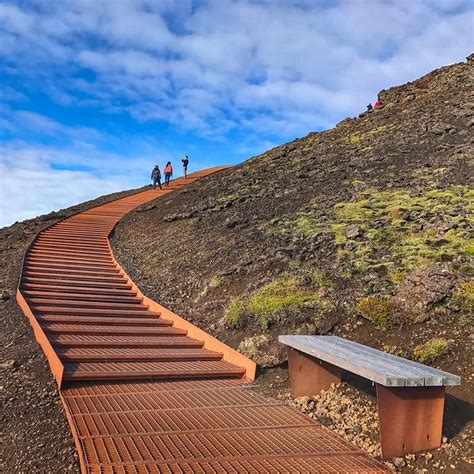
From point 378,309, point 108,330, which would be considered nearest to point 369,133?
point 378,309

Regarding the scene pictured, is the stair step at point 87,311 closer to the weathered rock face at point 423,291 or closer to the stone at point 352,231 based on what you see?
the stone at point 352,231

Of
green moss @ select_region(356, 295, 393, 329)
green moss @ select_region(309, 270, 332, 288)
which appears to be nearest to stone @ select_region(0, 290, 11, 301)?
green moss @ select_region(309, 270, 332, 288)

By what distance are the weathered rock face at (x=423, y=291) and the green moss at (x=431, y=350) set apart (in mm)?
566

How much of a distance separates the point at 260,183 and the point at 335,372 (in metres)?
11.8

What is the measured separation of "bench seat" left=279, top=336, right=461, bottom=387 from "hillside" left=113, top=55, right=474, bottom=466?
23.9 inches

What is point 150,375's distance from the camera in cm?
593

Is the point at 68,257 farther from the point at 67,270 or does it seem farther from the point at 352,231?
the point at 352,231

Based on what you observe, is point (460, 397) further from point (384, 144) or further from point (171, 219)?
point (384, 144)

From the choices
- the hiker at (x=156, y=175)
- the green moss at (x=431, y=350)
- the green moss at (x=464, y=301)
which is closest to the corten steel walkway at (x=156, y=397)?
the green moss at (x=431, y=350)

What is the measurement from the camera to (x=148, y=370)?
600 centimetres

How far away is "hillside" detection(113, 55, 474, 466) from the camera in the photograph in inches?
244

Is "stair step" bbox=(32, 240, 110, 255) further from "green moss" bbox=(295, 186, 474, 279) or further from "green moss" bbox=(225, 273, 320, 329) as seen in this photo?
"green moss" bbox=(225, 273, 320, 329)

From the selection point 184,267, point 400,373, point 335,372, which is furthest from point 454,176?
point 400,373

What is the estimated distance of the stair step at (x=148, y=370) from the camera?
5656mm
